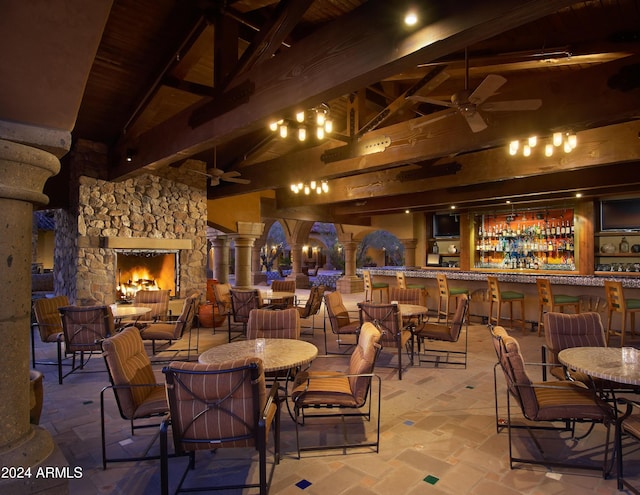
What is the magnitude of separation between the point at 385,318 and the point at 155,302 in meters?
3.67

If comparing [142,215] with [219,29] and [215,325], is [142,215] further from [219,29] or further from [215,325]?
[219,29]

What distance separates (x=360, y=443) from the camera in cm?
292

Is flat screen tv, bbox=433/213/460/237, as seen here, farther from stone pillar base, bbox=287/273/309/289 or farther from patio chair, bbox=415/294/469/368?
patio chair, bbox=415/294/469/368

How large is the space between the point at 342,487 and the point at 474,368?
3015mm

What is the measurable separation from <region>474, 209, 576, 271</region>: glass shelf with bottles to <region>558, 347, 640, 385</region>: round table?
6.90m

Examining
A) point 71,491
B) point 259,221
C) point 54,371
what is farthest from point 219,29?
point 259,221

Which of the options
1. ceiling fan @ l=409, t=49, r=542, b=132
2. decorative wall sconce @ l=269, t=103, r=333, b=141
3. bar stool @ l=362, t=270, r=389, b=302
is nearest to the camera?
ceiling fan @ l=409, t=49, r=542, b=132

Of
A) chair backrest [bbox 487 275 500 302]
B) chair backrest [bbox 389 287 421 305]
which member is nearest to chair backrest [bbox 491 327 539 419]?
chair backrest [bbox 389 287 421 305]

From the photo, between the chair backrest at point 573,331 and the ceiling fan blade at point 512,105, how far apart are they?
6.31ft

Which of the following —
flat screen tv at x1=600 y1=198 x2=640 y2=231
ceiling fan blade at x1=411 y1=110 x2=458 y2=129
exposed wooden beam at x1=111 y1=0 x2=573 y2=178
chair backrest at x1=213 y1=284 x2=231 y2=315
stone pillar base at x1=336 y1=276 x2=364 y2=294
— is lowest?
stone pillar base at x1=336 y1=276 x2=364 y2=294

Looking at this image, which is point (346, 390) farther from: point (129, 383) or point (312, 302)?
point (312, 302)

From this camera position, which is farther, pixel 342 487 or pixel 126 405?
pixel 126 405

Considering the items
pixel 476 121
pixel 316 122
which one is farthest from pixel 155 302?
pixel 476 121

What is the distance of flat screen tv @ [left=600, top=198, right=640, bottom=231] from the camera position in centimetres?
812
